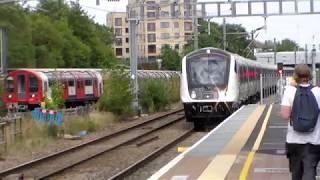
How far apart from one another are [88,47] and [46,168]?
76.0 metres

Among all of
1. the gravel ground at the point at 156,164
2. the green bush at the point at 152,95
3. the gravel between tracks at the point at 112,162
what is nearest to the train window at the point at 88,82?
the green bush at the point at 152,95

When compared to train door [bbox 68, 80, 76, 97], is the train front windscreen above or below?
above

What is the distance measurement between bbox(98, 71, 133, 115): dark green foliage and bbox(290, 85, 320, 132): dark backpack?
27.4 m

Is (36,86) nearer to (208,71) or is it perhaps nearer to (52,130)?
(52,130)

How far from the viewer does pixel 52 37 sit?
81.1 metres

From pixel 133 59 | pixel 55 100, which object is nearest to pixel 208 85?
pixel 55 100

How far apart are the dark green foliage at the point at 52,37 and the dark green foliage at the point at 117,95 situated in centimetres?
1686

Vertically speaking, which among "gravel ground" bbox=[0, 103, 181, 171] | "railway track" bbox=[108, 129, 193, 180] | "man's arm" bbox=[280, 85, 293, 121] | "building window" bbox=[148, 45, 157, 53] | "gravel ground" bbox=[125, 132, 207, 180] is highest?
"building window" bbox=[148, 45, 157, 53]

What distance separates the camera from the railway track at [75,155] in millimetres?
16312

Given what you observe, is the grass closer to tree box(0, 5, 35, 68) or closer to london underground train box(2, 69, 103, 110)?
london underground train box(2, 69, 103, 110)

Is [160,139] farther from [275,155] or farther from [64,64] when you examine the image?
A: [64,64]

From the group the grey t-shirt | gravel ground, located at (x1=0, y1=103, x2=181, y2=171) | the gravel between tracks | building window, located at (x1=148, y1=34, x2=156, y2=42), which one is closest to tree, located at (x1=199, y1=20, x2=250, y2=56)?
building window, located at (x1=148, y1=34, x2=156, y2=42)

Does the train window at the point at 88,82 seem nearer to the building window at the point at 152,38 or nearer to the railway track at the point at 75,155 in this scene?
the railway track at the point at 75,155

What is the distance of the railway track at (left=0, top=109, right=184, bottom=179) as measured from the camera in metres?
16.3
